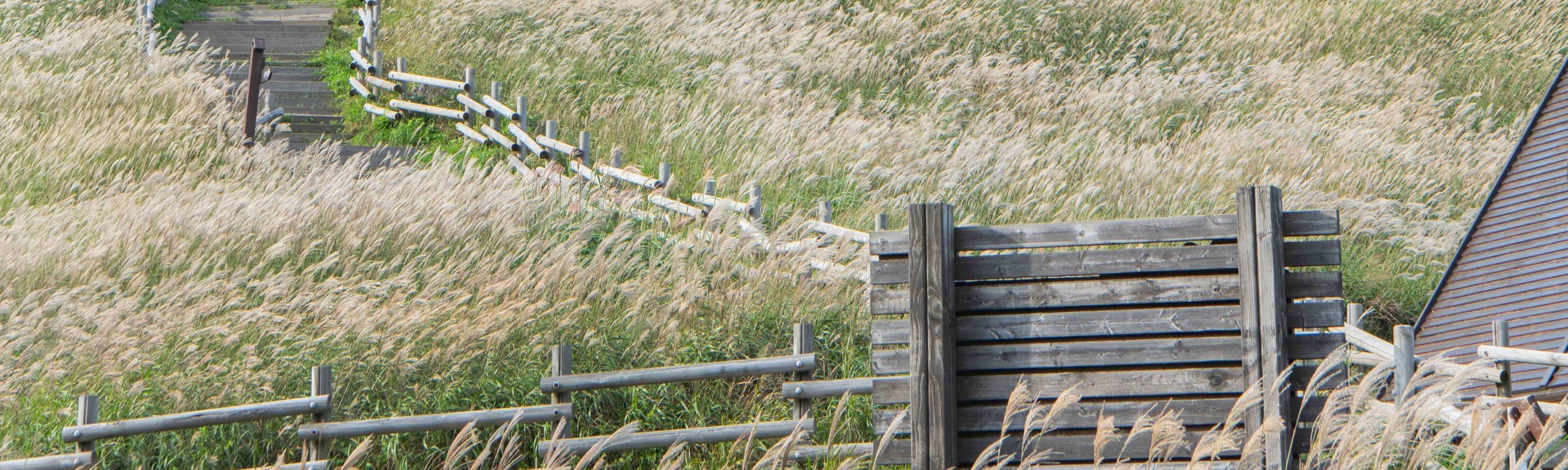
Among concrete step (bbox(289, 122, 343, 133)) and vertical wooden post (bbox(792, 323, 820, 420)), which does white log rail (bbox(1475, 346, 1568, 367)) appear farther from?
concrete step (bbox(289, 122, 343, 133))

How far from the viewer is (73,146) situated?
10.2 metres

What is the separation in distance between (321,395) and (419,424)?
45 cm

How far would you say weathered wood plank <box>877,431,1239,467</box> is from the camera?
4.36 metres

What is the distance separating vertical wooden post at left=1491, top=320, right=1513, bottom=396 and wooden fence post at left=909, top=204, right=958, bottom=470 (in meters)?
3.94

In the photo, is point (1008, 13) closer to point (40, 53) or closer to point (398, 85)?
point (398, 85)

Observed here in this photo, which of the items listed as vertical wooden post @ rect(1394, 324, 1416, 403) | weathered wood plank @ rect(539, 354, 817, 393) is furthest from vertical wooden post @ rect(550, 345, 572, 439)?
vertical wooden post @ rect(1394, 324, 1416, 403)

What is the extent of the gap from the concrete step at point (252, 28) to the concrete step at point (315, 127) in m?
4.17

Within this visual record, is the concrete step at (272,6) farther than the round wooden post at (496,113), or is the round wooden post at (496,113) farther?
the concrete step at (272,6)

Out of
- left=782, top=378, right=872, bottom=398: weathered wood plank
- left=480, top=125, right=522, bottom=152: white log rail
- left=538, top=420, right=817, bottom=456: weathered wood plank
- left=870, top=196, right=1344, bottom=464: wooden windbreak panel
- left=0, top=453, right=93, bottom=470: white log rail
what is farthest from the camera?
left=480, top=125, right=522, bottom=152: white log rail

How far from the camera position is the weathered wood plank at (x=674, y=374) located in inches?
243

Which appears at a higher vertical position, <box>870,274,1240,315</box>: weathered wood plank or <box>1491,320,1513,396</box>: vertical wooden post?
<box>870,274,1240,315</box>: weathered wood plank

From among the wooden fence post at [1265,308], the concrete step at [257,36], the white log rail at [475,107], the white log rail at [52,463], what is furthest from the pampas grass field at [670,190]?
the concrete step at [257,36]

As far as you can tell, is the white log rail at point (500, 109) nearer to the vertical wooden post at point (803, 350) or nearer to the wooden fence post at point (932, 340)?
the vertical wooden post at point (803, 350)

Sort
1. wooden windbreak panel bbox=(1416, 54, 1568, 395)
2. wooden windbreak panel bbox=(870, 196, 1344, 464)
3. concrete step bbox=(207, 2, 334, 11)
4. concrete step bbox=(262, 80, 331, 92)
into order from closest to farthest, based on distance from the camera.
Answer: wooden windbreak panel bbox=(870, 196, 1344, 464), wooden windbreak panel bbox=(1416, 54, 1568, 395), concrete step bbox=(262, 80, 331, 92), concrete step bbox=(207, 2, 334, 11)
